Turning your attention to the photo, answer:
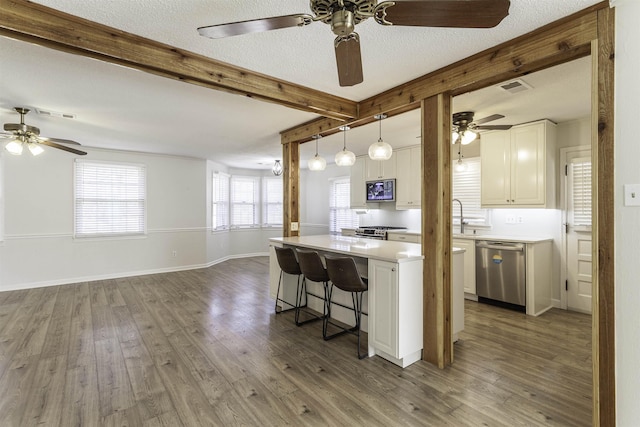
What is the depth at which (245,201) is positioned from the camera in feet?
28.5

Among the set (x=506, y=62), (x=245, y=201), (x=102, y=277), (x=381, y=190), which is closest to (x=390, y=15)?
(x=506, y=62)

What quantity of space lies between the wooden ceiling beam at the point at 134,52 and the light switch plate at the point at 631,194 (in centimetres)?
244

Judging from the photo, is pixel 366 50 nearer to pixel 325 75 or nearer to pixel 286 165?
pixel 325 75

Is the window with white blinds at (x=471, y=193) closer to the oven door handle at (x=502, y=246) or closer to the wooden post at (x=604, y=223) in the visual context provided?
the oven door handle at (x=502, y=246)

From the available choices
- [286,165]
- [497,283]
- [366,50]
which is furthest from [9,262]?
[497,283]

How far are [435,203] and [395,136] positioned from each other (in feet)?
8.44

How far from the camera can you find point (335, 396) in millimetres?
2311

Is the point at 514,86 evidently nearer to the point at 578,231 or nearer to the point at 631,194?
the point at 631,194

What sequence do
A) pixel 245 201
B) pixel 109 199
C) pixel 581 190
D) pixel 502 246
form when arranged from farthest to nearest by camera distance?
pixel 245 201 → pixel 109 199 → pixel 502 246 → pixel 581 190

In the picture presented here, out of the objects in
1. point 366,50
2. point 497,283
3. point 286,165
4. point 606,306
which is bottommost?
point 497,283

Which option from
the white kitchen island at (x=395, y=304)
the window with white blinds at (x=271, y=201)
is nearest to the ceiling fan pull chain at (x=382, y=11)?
the white kitchen island at (x=395, y=304)

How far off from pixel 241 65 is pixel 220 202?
5.70 meters

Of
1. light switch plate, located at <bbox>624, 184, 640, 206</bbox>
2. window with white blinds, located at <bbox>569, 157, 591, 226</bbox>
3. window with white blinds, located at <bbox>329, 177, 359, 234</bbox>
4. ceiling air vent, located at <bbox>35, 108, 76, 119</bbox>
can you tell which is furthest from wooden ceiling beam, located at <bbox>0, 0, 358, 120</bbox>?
window with white blinds, located at <bbox>329, 177, 359, 234</bbox>

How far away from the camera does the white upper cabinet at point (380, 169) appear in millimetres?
5996
